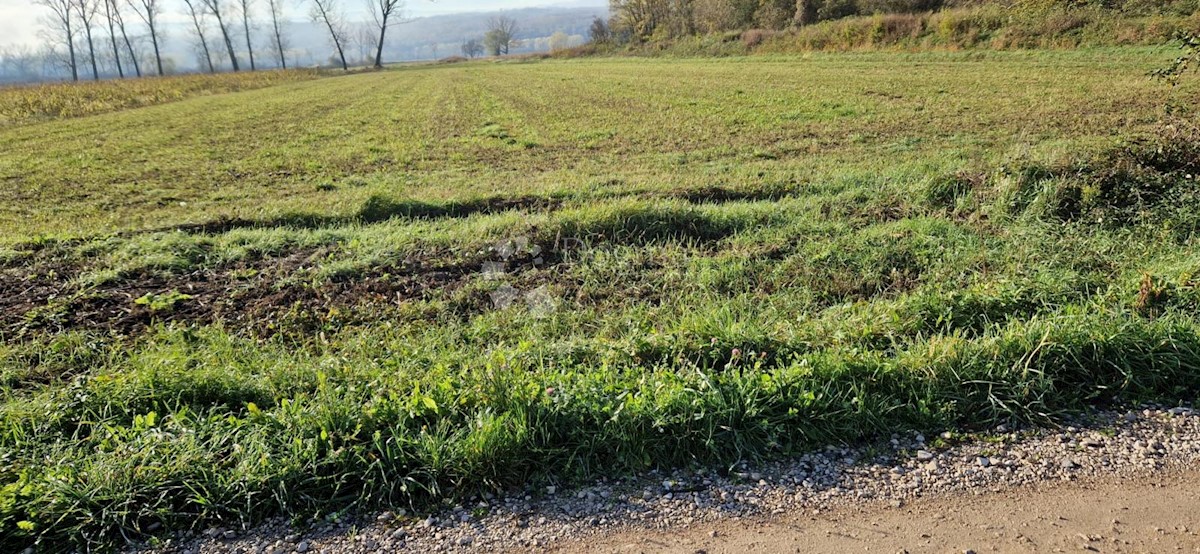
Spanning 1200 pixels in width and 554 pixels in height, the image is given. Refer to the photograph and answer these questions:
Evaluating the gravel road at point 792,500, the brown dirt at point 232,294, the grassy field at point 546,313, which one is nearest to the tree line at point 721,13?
the grassy field at point 546,313

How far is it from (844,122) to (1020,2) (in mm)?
6044

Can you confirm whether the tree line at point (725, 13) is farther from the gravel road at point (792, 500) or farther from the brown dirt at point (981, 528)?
the brown dirt at point (981, 528)

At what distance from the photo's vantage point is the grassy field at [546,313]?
122 inches

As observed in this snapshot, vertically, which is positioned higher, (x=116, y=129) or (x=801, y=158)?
(x=116, y=129)

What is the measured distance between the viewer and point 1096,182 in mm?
6871

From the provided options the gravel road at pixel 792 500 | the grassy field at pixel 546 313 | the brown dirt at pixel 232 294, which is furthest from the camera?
the brown dirt at pixel 232 294

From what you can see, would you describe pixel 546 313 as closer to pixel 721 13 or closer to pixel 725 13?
pixel 725 13

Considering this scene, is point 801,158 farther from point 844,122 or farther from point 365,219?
point 365,219

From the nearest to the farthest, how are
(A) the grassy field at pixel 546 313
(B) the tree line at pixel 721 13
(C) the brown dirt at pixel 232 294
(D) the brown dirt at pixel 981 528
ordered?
(D) the brown dirt at pixel 981 528, (A) the grassy field at pixel 546 313, (C) the brown dirt at pixel 232 294, (B) the tree line at pixel 721 13

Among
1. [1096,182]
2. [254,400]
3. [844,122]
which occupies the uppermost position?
[844,122]

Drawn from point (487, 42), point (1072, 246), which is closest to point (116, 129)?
point (1072, 246)

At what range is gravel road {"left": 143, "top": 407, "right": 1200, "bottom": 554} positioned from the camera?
2631 millimetres

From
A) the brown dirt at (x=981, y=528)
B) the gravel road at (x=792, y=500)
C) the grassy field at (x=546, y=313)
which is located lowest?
the brown dirt at (x=981, y=528)

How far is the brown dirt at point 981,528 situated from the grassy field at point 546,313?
53cm
